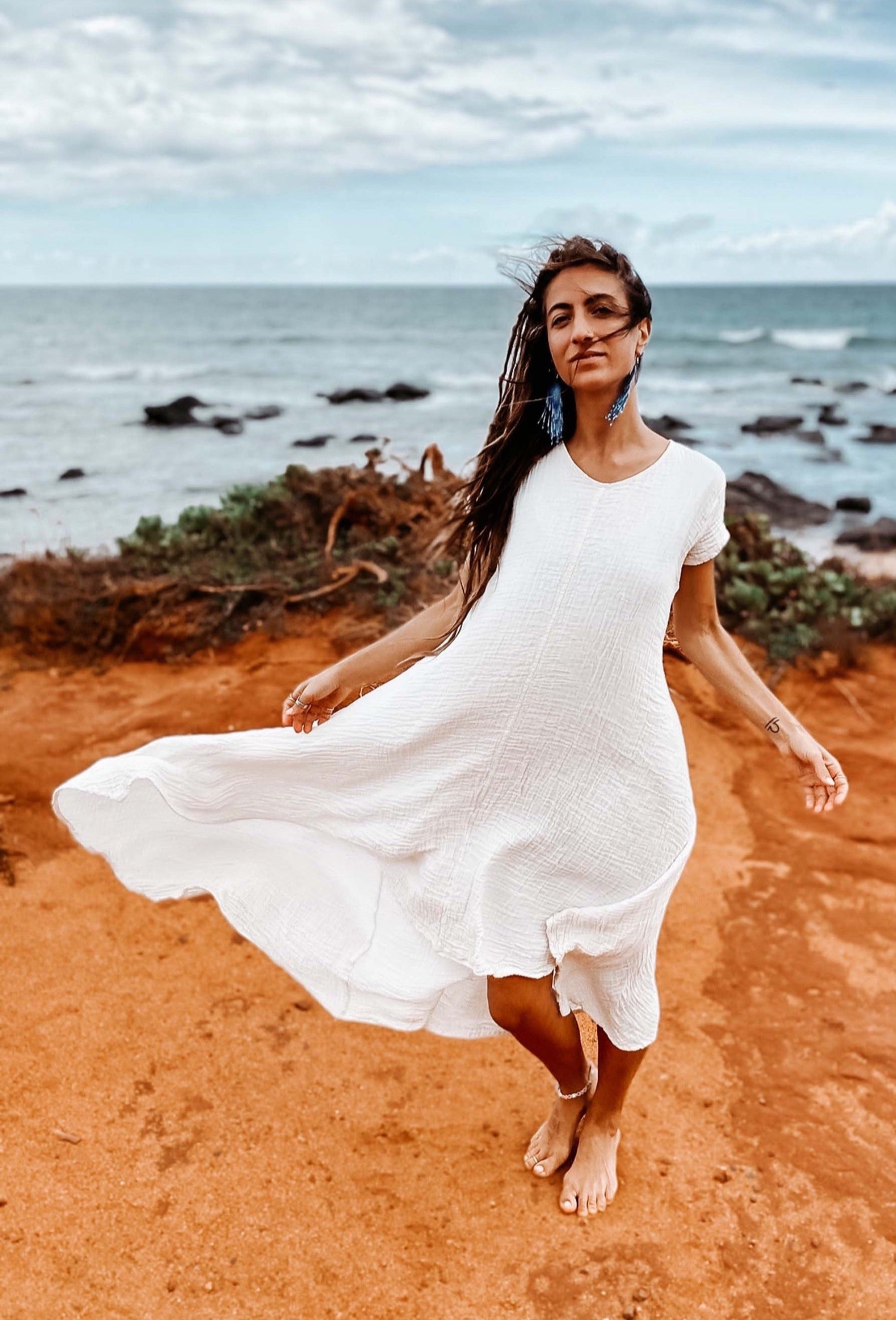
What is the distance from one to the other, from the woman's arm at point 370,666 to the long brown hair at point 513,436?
0.07m

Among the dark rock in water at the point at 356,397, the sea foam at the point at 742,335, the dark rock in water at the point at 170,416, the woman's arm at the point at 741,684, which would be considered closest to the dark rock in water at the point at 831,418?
the dark rock in water at the point at 356,397

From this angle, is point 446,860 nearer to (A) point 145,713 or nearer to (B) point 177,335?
(A) point 145,713

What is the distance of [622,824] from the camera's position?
2.31 m

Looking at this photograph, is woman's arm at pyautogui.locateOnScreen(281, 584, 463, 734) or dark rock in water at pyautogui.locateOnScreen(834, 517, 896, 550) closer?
woman's arm at pyautogui.locateOnScreen(281, 584, 463, 734)

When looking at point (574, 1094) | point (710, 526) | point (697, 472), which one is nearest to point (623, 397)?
point (697, 472)

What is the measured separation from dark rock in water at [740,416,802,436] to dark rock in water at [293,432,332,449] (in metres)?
9.57

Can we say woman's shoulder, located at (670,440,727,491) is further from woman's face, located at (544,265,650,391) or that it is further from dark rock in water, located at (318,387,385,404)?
dark rock in water, located at (318,387,385,404)

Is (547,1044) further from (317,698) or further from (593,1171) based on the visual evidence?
(317,698)

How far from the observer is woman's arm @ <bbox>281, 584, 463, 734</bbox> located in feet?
8.09

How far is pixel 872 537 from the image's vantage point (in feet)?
40.8

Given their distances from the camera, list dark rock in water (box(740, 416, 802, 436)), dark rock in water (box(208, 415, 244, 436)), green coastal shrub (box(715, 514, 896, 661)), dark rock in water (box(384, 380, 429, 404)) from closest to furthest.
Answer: green coastal shrub (box(715, 514, 896, 661)), dark rock in water (box(208, 415, 244, 436)), dark rock in water (box(740, 416, 802, 436)), dark rock in water (box(384, 380, 429, 404))

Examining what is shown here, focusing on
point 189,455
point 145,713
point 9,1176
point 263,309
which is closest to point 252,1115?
point 9,1176

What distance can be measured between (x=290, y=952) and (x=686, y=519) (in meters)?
1.43

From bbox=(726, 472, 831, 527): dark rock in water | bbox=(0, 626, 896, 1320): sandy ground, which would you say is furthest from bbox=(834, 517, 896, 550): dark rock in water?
bbox=(0, 626, 896, 1320): sandy ground
